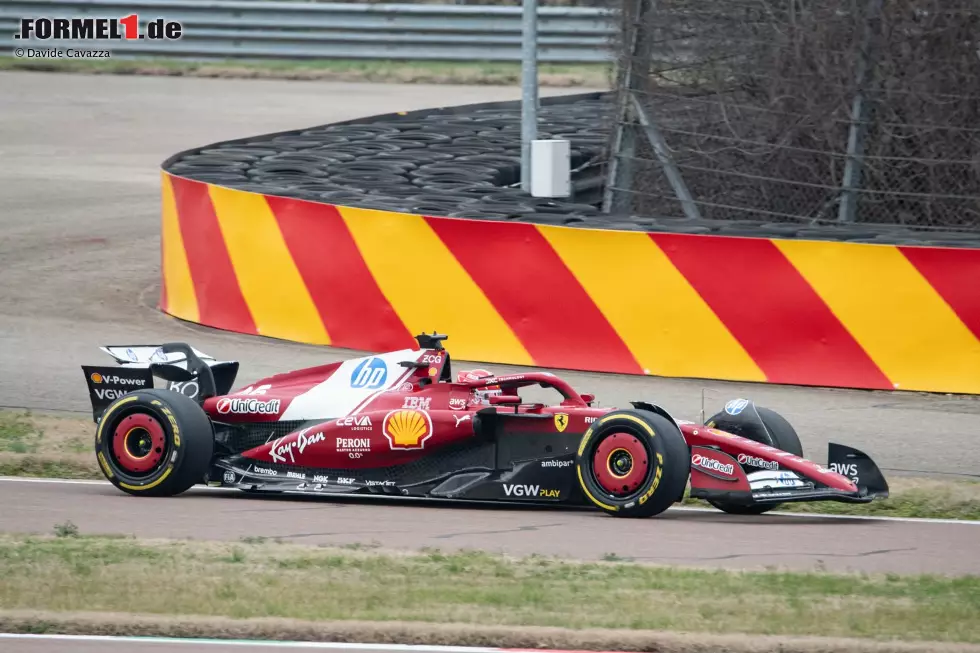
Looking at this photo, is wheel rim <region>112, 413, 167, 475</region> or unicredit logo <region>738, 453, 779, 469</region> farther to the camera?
wheel rim <region>112, 413, 167, 475</region>

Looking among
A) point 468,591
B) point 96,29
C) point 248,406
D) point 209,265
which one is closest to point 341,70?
point 96,29

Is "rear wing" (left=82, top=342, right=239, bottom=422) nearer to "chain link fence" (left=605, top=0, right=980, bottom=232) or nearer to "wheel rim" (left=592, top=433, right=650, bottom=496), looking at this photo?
"wheel rim" (left=592, top=433, right=650, bottom=496)

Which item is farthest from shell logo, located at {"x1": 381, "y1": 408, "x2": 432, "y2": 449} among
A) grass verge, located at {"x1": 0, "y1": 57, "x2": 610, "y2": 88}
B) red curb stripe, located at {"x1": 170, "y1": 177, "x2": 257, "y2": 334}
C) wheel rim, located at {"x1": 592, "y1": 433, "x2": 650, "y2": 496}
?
grass verge, located at {"x1": 0, "y1": 57, "x2": 610, "y2": 88}

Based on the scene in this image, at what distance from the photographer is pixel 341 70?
32469mm

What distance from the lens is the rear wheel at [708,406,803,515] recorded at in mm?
9508

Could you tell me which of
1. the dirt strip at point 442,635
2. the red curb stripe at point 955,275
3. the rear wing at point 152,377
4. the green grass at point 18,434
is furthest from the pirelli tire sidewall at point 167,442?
the red curb stripe at point 955,275

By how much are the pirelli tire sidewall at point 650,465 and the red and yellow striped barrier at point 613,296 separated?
3946 mm

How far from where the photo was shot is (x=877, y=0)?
44.9 ft

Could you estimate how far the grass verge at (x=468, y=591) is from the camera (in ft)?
22.0

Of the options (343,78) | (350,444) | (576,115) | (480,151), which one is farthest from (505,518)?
(343,78)

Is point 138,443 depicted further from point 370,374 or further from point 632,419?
point 632,419

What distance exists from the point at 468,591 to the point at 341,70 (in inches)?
1030

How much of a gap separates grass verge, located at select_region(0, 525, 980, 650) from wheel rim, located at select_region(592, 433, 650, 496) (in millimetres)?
1142

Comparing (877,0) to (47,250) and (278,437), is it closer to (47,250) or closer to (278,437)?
(278,437)
